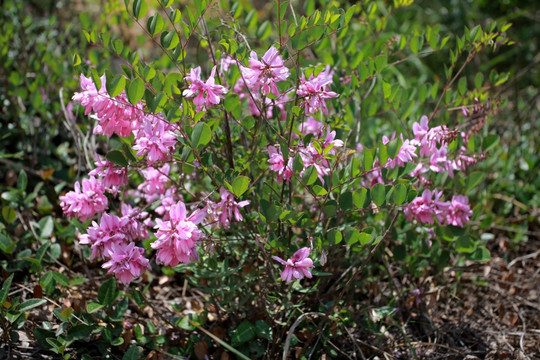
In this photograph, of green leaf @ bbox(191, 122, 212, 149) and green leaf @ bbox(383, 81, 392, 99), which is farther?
green leaf @ bbox(383, 81, 392, 99)

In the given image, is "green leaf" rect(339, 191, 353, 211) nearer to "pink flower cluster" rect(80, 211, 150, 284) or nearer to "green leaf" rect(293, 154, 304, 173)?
"green leaf" rect(293, 154, 304, 173)

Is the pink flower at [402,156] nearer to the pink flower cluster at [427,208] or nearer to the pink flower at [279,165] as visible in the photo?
the pink flower cluster at [427,208]

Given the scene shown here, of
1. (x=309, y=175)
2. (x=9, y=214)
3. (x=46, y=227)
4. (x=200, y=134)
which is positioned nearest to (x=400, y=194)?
(x=309, y=175)

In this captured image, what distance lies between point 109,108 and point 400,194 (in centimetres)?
87

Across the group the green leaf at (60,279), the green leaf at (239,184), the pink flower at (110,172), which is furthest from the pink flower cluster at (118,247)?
the green leaf at (60,279)

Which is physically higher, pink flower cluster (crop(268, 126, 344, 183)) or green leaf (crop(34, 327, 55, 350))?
pink flower cluster (crop(268, 126, 344, 183))

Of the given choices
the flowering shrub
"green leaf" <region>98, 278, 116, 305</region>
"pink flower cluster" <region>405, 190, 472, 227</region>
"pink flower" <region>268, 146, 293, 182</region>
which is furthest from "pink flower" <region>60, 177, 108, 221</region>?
"pink flower cluster" <region>405, 190, 472, 227</region>

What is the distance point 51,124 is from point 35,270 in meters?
0.97

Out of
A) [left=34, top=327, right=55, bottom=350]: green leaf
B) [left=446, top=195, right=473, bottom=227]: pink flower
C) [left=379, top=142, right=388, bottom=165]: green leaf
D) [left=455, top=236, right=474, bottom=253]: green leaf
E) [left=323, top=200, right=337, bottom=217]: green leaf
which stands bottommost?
[left=34, top=327, right=55, bottom=350]: green leaf

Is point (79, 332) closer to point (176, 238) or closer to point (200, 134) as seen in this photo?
point (176, 238)

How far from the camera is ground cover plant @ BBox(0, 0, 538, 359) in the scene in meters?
1.44

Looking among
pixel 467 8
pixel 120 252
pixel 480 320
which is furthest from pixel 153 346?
pixel 467 8

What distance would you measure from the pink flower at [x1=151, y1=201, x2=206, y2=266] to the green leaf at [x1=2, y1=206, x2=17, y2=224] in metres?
1.04

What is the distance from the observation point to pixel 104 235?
4.76ft
